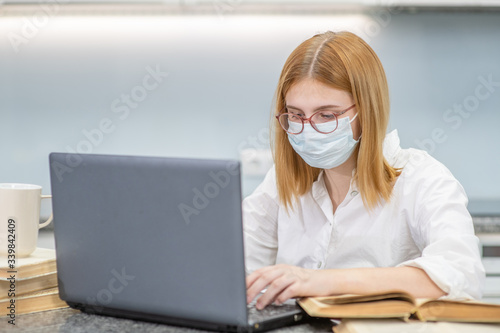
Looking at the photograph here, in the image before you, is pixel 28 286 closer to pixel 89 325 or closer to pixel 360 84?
pixel 89 325

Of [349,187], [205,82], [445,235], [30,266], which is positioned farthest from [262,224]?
[205,82]

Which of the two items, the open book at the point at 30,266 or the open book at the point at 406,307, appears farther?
the open book at the point at 30,266

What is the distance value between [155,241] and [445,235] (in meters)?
0.55

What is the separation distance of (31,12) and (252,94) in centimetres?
94

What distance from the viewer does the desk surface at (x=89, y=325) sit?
0.96 m

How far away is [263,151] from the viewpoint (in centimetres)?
256

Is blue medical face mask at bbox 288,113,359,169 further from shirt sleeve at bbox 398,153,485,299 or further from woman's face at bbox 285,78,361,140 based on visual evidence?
shirt sleeve at bbox 398,153,485,299

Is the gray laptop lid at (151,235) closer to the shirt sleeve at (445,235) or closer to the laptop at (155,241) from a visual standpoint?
the laptop at (155,241)

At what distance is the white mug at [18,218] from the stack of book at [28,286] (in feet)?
0.07

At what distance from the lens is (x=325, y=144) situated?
1320 mm

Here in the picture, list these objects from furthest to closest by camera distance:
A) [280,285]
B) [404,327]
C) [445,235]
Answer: [445,235] → [280,285] → [404,327]

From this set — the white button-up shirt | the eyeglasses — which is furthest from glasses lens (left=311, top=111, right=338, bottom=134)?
the white button-up shirt

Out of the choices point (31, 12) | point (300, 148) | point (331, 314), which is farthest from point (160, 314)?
point (31, 12)

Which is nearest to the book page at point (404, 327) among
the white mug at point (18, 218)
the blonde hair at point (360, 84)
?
the blonde hair at point (360, 84)
